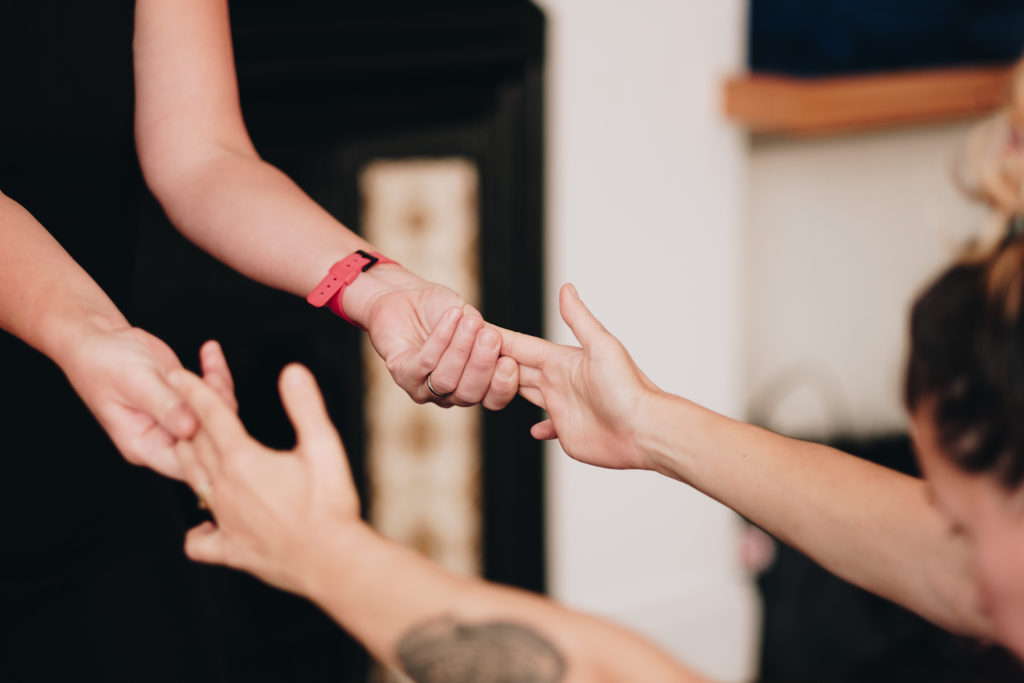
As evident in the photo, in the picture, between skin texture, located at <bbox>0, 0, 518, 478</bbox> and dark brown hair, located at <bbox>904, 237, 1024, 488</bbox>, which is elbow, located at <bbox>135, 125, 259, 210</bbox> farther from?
dark brown hair, located at <bbox>904, 237, 1024, 488</bbox>

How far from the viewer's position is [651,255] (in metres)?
2.12

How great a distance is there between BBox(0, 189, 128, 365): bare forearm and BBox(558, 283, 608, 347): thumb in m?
0.43

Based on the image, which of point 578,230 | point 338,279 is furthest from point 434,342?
point 578,230

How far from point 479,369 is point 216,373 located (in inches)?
10.8

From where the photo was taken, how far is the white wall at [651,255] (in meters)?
2.04

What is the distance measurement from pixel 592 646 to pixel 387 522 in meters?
1.58

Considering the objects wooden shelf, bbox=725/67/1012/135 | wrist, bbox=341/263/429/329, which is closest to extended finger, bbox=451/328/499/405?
wrist, bbox=341/263/429/329

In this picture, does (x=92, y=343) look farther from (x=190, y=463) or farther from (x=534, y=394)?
(x=534, y=394)

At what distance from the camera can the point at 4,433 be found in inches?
32.0

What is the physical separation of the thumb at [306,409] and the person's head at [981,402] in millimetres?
449

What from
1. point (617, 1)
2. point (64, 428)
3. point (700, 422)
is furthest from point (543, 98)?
point (64, 428)

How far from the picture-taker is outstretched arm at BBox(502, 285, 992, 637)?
0.81 meters

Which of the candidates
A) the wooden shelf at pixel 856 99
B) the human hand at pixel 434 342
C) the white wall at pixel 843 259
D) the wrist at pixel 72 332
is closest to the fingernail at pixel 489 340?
the human hand at pixel 434 342

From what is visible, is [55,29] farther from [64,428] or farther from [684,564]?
[684,564]
